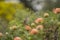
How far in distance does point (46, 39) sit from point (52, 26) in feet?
0.46

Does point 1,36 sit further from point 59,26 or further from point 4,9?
point 4,9

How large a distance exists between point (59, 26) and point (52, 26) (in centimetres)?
8

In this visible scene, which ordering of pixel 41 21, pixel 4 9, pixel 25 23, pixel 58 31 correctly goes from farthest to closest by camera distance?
pixel 4 9, pixel 25 23, pixel 41 21, pixel 58 31

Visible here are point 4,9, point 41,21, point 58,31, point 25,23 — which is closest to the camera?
point 58,31

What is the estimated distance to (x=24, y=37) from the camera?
2.89 m

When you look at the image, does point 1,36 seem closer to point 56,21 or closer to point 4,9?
point 56,21

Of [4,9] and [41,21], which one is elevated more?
[4,9]

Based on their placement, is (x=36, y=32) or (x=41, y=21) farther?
(x=41, y=21)

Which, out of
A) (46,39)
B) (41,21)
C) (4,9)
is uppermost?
(4,9)

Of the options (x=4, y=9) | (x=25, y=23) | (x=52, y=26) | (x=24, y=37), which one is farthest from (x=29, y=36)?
(x=4, y=9)

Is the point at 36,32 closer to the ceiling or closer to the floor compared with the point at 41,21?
closer to the floor

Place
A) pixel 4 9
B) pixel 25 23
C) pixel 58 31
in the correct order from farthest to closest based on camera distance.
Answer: pixel 4 9
pixel 25 23
pixel 58 31

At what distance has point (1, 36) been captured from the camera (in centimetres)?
282

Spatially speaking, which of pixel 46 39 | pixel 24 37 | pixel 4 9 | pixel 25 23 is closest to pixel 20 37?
pixel 24 37
